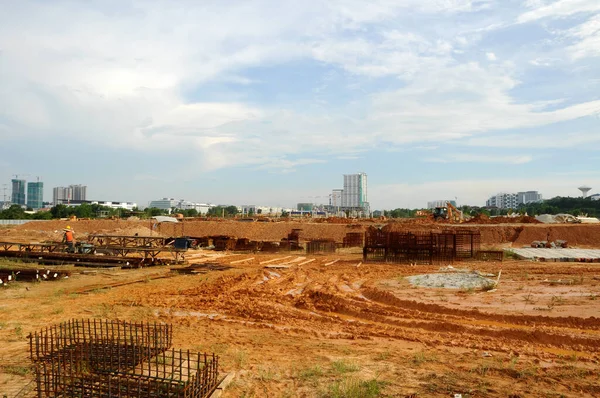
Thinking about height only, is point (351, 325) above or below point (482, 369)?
below

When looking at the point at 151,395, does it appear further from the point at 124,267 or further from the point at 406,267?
the point at 406,267

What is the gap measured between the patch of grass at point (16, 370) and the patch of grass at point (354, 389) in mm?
5146

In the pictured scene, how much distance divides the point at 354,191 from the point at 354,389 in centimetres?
17051

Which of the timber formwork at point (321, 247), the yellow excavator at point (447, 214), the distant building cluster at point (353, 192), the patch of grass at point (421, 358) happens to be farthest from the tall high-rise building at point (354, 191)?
the patch of grass at point (421, 358)

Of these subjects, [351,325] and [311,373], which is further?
[351,325]

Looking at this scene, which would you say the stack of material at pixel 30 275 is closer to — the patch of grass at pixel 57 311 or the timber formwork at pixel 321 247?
the patch of grass at pixel 57 311

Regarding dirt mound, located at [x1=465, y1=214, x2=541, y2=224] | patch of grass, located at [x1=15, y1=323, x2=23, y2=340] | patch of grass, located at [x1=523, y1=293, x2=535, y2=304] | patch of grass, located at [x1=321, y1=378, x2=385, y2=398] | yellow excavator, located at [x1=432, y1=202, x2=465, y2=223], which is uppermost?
yellow excavator, located at [x1=432, y1=202, x2=465, y2=223]

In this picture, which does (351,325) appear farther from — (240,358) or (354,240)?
(354,240)

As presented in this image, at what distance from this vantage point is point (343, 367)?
7602mm

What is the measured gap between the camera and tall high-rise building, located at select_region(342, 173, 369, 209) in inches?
6808

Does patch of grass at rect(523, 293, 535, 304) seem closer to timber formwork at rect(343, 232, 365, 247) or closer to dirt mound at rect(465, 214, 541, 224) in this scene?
timber formwork at rect(343, 232, 365, 247)

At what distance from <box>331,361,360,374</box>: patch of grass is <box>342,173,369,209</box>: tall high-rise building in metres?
164

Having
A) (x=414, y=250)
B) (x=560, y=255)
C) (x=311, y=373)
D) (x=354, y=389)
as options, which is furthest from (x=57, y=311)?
(x=560, y=255)

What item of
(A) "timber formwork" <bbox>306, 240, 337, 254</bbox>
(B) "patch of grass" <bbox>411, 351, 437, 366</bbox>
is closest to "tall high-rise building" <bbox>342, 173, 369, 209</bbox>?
(A) "timber formwork" <bbox>306, 240, 337, 254</bbox>
